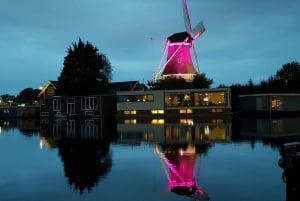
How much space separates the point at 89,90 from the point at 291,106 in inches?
994

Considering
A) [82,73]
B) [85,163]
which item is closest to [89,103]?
[82,73]

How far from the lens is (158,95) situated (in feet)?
176

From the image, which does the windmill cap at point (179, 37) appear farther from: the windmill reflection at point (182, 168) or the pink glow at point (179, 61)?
the windmill reflection at point (182, 168)

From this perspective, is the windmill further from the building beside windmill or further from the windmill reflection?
the windmill reflection

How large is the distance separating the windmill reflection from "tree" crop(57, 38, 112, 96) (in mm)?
41160

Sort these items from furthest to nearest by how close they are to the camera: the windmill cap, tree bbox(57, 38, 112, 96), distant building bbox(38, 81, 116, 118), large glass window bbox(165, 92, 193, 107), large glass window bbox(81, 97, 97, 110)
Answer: the windmill cap
tree bbox(57, 38, 112, 96)
large glass window bbox(81, 97, 97, 110)
distant building bbox(38, 81, 116, 118)
large glass window bbox(165, 92, 193, 107)

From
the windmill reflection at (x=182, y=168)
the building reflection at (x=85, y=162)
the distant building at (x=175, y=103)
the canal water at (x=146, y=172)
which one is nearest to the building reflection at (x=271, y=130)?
the canal water at (x=146, y=172)

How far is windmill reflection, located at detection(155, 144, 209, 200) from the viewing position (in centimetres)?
1047

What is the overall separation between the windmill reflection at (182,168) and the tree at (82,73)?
41160 millimetres

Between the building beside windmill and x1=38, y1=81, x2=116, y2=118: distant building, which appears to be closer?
the building beside windmill

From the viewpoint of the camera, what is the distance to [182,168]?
528 inches

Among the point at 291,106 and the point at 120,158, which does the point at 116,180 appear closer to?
the point at 120,158

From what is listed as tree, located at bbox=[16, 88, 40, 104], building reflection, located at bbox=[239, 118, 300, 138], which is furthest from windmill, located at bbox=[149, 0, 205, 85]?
tree, located at bbox=[16, 88, 40, 104]

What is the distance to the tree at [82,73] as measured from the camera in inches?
2370
